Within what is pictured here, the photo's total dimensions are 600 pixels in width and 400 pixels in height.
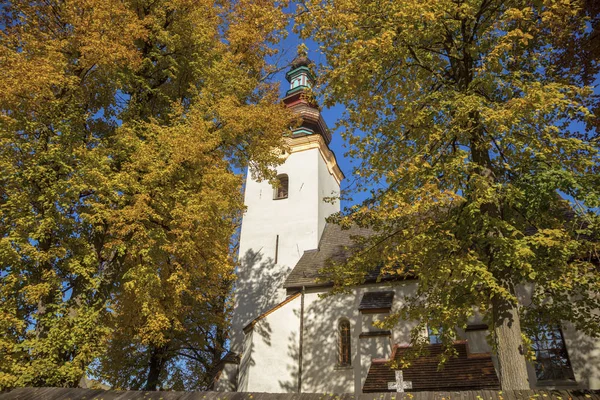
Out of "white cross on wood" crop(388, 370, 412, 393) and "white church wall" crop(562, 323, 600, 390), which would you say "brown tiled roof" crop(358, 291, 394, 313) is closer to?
"white cross on wood" crop(388, 370, 412, 393)

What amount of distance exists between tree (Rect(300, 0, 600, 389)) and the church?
3.65 feet

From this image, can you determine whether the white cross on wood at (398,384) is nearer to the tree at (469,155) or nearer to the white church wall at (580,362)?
the tree at (469,155)

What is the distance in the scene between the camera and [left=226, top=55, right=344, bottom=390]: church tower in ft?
54.6

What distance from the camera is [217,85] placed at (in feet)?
34.1

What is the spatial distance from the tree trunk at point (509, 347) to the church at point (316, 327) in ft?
4.08

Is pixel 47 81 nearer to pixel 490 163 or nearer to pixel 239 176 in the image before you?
pixel 239 176

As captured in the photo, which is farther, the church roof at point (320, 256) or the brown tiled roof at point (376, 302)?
the church roof at point (320, 256)

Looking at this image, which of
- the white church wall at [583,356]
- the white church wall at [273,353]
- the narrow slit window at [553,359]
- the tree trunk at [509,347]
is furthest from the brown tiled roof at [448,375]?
the white church wall at [273,353]

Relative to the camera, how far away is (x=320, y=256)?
16359 mm

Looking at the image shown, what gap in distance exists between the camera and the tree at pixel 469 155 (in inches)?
255

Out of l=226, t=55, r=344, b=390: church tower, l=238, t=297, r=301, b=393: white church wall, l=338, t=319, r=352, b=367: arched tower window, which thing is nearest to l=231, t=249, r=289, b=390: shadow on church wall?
l=226, t=55, r=344, b=390: church tower

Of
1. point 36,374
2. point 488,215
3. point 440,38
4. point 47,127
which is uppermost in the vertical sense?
point 440,38

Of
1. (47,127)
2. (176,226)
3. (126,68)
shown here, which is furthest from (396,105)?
(47,127)

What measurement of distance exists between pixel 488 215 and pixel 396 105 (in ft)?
9.22
